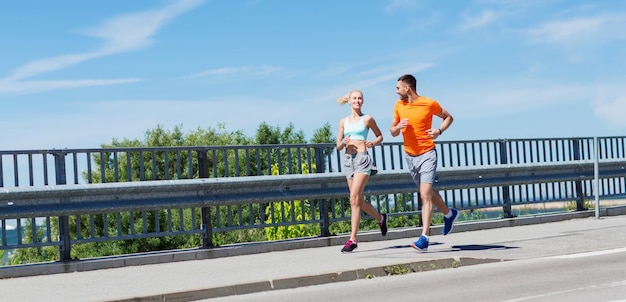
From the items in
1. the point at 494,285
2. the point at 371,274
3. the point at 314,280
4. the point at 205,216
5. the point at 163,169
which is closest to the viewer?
the point at 494,285

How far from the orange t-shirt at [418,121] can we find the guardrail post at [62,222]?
13.1 ft

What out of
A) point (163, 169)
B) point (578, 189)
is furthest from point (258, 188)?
point (163, 169)

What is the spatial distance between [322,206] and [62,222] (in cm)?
394

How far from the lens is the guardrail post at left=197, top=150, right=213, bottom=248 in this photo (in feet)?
42.3

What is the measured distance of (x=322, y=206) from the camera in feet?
46.9

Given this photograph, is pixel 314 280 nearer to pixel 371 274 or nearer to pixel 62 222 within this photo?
pixel 371 274

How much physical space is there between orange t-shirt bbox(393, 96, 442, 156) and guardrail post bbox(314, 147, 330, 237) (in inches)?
95.1

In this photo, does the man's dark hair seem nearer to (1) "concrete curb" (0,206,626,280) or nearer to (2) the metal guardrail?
(2) the metal guardrail

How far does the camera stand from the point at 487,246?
41.7 feet

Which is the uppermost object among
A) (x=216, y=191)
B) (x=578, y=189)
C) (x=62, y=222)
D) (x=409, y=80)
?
(x=409, y=80)

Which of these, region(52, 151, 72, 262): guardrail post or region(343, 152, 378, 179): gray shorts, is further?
region(343, 152, 378, 179): gray shorts

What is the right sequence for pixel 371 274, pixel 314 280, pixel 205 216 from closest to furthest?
pixel 314 280, pixel 371 274, pixel 205 216

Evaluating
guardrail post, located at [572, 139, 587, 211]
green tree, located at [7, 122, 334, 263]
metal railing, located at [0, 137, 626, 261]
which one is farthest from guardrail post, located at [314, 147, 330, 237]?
green tree, located at [7, 122, 334, 263]

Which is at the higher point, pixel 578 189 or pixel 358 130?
pixel 358 130
